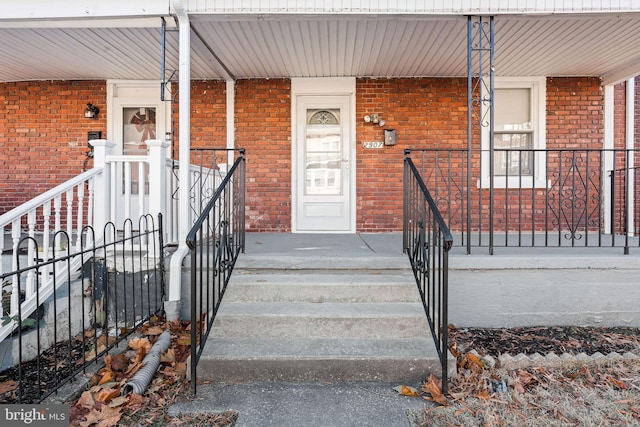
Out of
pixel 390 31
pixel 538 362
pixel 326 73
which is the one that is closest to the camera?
pixel 538 362

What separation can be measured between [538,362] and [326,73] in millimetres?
4571

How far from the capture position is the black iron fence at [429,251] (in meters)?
2.63

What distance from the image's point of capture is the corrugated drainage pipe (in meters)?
2.53

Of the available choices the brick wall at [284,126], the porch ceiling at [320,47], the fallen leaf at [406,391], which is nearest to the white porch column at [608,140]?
the brick wall at [284,126]

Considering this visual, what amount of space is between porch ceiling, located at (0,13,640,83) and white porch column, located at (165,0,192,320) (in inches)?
9.0

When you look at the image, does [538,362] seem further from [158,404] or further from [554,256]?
[158,404]

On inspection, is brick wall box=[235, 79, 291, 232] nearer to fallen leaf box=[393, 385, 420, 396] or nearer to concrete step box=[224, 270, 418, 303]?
concrete step box=[224, 270, 418, 303]

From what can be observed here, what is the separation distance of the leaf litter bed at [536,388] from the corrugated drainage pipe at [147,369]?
1.58m

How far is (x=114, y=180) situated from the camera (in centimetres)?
402

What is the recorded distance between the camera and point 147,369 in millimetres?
2725

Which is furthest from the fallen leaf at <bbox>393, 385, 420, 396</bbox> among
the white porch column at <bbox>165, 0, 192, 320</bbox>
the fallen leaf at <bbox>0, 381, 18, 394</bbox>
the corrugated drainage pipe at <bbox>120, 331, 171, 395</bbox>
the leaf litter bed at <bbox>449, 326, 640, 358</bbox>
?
the fallen leaf at <bbox>0, 381, 18, 394</bbox>

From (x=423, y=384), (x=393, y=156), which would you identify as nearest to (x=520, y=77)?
(x=393, y=156)

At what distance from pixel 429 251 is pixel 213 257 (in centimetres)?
155

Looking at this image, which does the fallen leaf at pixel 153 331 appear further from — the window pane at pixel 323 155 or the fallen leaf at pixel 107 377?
the window pane at pixel 323 155
